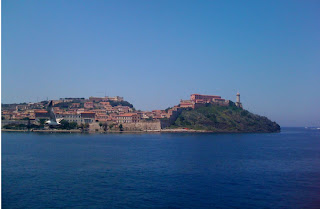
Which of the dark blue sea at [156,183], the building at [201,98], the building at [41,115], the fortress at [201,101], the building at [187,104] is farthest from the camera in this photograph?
the building at [201,98]

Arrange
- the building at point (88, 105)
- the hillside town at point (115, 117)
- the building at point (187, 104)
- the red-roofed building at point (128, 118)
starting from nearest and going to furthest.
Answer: the hillside town at point (115, 117)
the red-roofed building at point (128, 118)
the building at point (187, 104)
the building at point (88, 105)

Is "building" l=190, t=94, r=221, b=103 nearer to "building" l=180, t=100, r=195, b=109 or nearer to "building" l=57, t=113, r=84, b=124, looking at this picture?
"building" l=180, t=100, r=195, b=109

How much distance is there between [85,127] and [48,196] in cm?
4517

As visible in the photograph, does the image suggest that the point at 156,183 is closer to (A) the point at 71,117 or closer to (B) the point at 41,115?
(A) the point at 71,117

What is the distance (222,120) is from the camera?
61406 mm

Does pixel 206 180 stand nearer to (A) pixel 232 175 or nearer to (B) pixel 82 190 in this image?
(A) pixel 232 175

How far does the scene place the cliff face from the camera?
59.5 metres

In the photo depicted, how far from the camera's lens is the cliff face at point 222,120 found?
5953 cm

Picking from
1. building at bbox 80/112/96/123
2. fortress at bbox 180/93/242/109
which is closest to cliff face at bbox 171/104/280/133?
fortress at bbox 180/93/242/109

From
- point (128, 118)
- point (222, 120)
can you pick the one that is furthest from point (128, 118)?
point (222, 120)

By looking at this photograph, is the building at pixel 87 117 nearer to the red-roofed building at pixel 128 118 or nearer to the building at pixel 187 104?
the red-roofed building at pixel 128 118

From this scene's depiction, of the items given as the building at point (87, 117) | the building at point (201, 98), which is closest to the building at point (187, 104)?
the building at point (201, 98)

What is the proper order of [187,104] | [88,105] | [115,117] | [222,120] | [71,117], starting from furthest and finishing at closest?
[88,105] → [187,104] → [222,120] → [115,117] → [71,117]

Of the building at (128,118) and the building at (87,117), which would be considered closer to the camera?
the building at (87,117)
